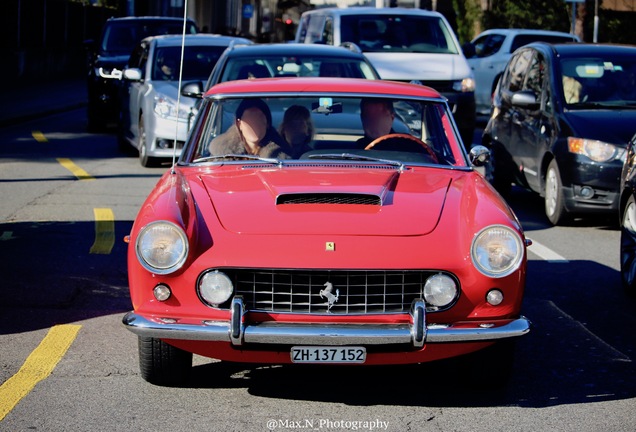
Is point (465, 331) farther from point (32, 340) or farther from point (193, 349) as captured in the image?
point (32, 340)

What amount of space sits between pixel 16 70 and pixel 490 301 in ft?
90.4

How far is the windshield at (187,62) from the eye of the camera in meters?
16.3

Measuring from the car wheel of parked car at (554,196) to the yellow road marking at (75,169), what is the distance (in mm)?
5545

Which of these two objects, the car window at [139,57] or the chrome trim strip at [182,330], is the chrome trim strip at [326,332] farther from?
the car window at [139,57]

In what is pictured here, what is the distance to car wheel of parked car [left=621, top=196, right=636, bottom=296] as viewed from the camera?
8.46 metres

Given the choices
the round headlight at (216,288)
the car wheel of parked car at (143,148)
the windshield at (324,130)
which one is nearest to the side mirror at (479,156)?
the windshield at (324,130)

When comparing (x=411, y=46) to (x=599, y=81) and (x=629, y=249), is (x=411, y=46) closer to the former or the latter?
(x=599, y=81)

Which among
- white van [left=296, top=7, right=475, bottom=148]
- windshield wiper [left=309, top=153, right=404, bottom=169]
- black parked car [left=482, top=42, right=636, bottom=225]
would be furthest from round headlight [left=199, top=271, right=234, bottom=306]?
white van [left=296, top=7, right=475, bottom=148]

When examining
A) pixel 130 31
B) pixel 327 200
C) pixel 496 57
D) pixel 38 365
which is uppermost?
pixel 130 31

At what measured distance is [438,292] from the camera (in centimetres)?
557

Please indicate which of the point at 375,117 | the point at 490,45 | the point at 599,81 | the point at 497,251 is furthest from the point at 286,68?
the point at 490,45

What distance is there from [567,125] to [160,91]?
5.98 m

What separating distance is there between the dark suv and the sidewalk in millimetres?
1790

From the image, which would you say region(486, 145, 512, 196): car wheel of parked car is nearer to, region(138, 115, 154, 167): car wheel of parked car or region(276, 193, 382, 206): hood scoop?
region(138, 115, 154, 167): car wheel of parked car
